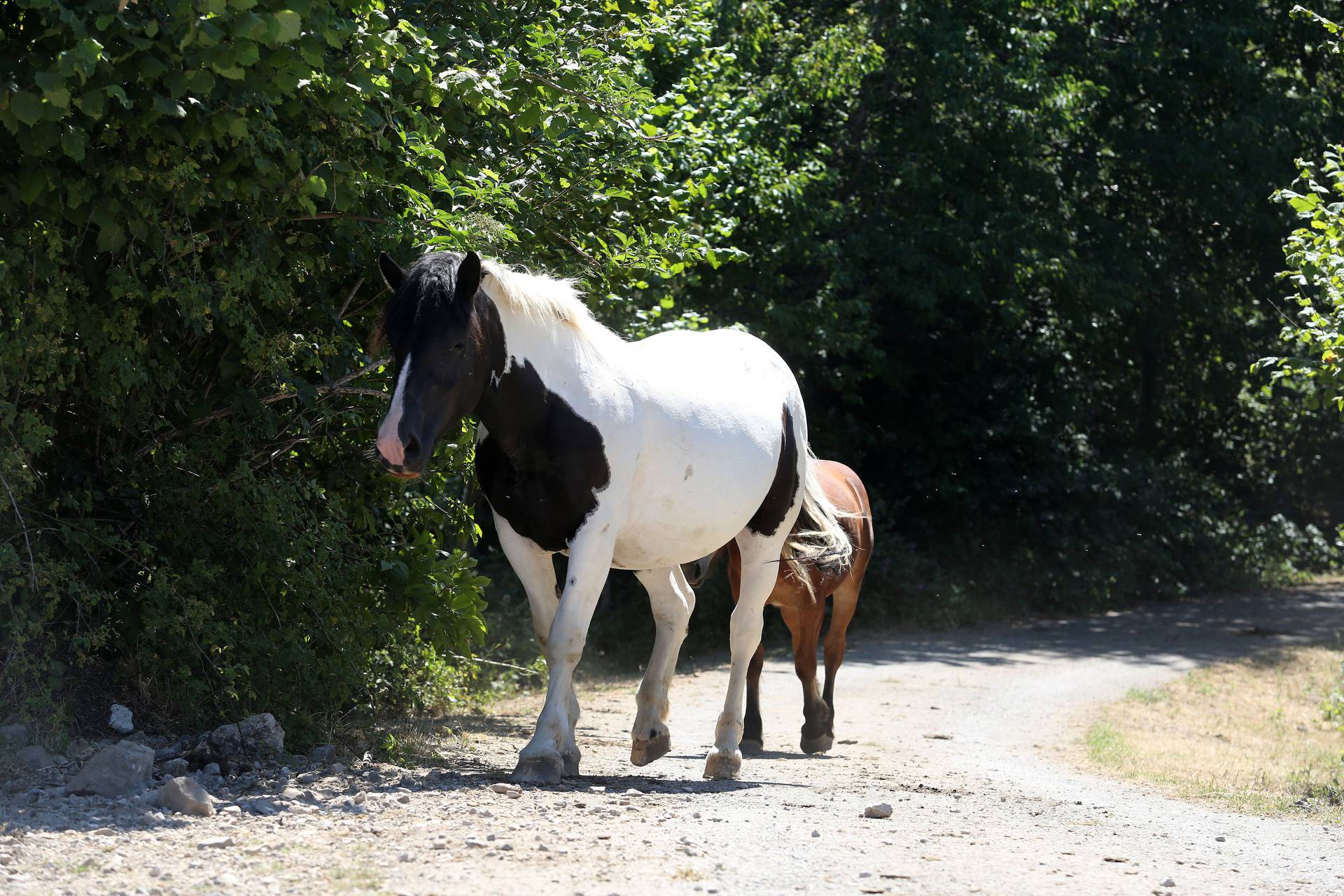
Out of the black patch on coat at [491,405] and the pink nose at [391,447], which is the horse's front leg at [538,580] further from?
the pink nose at [391,447]

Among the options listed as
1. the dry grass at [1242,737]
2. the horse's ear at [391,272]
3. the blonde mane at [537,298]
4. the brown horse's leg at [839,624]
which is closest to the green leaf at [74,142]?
the horse's ear at [391,272]

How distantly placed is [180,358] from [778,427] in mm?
3045

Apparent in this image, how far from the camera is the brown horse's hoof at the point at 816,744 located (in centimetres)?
841

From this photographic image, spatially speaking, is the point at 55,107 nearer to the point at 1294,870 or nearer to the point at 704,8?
the point at 1294,870

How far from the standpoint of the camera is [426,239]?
6.39 meters

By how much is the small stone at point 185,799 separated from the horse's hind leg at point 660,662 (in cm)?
241

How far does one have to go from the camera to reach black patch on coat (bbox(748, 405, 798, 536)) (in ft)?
23.8

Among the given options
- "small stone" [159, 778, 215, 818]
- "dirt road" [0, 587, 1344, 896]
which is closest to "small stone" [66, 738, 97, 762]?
"dirt road" [0, 587, 1344, 896]

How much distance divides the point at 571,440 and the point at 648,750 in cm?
181

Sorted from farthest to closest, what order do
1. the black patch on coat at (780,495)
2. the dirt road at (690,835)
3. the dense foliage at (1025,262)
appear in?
the dense foliage at (1025,262) < the black patch on coat at (780,495) < the dirt road at (690,835)

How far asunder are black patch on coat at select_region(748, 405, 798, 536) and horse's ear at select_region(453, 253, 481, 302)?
2.31m

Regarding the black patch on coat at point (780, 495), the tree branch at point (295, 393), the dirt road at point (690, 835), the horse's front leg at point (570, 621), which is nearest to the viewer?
the dirt road at point (690, 835)

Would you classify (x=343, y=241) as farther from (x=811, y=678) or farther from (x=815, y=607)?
(x=811, y=678)

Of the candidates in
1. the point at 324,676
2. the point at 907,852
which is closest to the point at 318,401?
the point at 324,676
